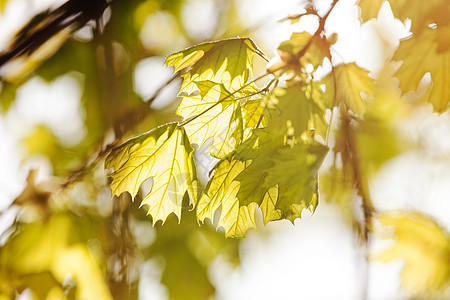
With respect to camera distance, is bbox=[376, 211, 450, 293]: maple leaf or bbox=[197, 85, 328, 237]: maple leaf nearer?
bbox=[197, 85, 328, 237]: maple leaf

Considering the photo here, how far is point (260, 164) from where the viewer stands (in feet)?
1.85

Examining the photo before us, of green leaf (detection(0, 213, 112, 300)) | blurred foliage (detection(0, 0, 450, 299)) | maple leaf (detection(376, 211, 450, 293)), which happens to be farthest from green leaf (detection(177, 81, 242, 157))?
maple leaf (detection(376, 211, 450, 293))

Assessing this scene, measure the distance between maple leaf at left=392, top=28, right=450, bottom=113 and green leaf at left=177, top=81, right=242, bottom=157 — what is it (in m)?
0.29

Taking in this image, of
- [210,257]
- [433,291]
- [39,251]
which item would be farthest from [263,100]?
[210,257]

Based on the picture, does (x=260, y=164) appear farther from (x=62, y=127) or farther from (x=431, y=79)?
(x=62, y=127)

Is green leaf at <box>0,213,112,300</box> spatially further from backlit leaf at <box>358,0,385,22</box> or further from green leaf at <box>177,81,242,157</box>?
backlit leaf at <box>358,0,385,22</box>

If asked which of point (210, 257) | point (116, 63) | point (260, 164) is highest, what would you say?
point (260, 164)

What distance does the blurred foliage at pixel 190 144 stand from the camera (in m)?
0.58

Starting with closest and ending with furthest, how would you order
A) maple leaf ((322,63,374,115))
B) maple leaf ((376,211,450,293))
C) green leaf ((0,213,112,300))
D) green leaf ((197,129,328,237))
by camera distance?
green leaf ((197,129,328,237)), maple leaf ((322,63,374,115)), green leaf ((0,213,112,300)), maple leaf ((376,211,450,293))

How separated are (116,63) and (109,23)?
0.16 meters

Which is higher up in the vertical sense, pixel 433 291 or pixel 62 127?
pixel 62 127

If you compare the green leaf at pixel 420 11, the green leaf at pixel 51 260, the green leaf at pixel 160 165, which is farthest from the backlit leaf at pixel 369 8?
the green leaf at pixel 51 260

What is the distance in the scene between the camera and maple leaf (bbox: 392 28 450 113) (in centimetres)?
60

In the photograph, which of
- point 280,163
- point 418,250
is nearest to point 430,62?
point 280,163
